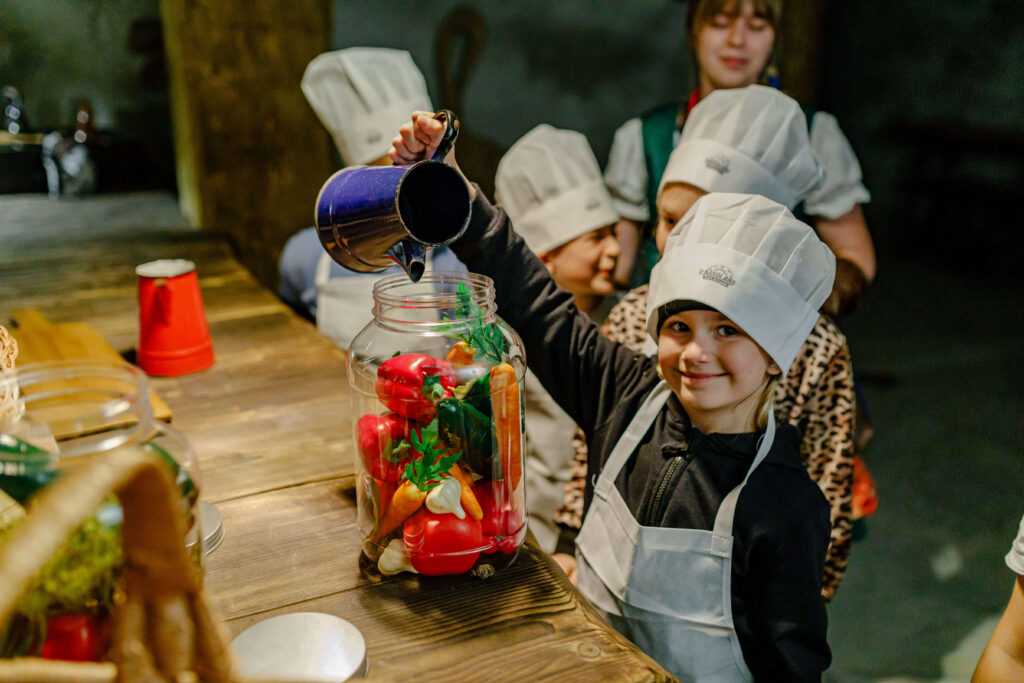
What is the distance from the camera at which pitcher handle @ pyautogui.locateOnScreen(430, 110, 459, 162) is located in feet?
4.39

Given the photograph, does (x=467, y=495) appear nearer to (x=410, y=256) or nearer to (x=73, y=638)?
(x=410, y=256)

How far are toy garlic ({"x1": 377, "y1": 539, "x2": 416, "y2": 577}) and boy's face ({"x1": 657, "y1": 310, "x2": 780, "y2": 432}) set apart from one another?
517mm

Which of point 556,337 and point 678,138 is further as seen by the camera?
point 678,138

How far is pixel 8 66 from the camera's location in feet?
16.5

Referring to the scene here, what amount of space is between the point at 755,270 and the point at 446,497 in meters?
0.64

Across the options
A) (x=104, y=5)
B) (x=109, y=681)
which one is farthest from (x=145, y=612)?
(x=104, y=5)

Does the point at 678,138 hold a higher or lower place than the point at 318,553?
higher

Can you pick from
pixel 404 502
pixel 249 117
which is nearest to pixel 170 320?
pixel 404 502

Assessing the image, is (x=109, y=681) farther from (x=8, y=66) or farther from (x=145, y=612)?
(x=8, y=66)

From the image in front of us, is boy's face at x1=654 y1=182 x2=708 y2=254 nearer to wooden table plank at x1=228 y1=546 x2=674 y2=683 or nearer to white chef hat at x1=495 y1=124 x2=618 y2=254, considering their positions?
white chef hat at x1=495 y1=124 x2=618 y2=254

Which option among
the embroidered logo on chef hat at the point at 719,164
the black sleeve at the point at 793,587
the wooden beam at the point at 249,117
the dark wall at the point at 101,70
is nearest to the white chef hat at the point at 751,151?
the embroidered logo on chef hat at the point at 719,164

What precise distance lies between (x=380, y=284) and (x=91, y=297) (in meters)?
1.88

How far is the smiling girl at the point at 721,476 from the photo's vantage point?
135 cm

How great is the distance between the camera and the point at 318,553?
1.25m
